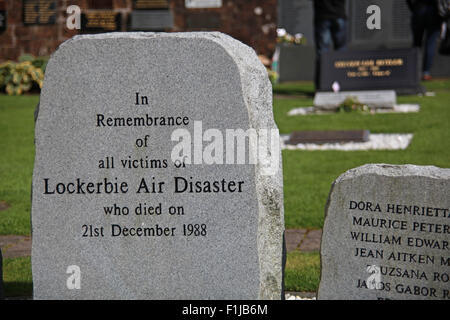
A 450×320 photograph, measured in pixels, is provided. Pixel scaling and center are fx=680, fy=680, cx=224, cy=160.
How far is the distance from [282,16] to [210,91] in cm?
1888

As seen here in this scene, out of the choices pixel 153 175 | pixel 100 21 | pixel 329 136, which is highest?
pixel 100 21

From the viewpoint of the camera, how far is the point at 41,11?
18.9 meters

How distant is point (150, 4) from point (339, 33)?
6.58 metres

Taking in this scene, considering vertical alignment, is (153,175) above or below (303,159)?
above

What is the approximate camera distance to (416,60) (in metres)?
13.4

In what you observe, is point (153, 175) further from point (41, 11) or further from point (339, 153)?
point (41, 11)

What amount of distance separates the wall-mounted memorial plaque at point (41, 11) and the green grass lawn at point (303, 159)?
5.24 m

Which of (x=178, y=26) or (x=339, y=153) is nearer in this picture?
(x=339, y=153)

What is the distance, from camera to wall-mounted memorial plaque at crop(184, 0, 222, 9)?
62.0ft

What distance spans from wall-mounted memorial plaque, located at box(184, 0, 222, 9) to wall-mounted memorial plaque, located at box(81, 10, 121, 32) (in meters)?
2.03

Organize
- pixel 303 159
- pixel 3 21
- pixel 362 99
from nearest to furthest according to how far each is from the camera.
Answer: pixel 303 159 → pixel 362 99 → pixel 3 21

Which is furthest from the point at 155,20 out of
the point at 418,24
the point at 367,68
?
the point at 367,68

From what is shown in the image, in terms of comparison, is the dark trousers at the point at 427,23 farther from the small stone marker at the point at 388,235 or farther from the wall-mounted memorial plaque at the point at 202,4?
the small stone marker at the point at 388,235

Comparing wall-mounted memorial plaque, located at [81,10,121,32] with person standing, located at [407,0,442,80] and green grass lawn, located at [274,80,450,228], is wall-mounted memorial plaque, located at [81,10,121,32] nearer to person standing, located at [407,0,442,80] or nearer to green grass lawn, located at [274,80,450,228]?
green grass lawn, located at [274,80,450,228]
